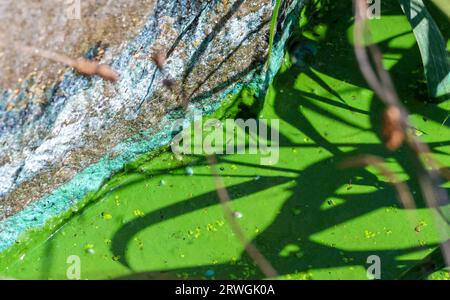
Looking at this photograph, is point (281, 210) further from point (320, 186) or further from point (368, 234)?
point (368, 234)

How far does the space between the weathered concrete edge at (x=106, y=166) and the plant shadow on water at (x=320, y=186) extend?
10 centimetres

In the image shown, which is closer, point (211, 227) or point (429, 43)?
point (429, 43)

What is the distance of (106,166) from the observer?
2.29m

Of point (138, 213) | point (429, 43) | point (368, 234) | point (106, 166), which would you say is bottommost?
point (368, 234)

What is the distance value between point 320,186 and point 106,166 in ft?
2.37

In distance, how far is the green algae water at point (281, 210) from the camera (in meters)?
2.22

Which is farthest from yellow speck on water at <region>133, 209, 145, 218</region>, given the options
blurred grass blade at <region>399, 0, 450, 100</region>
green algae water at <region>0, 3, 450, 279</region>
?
blurred grass blade at <region>399, 0, 450, 100</region>

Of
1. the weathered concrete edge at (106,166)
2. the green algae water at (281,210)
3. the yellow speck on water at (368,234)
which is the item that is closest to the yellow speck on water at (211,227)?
the green algae water at (281,210)

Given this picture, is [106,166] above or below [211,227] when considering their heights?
above

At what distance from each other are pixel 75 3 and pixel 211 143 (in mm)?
747

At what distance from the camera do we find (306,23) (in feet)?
8.29

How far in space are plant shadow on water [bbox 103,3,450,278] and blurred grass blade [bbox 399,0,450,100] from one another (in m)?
0.18

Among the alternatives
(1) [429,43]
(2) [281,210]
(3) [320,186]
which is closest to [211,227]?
(2) [281,210]

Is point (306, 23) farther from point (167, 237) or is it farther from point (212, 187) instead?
point (167, 237)
